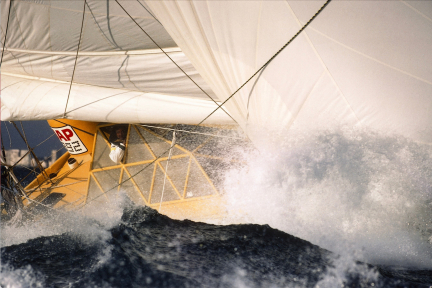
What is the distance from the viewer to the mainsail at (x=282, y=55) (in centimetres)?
261

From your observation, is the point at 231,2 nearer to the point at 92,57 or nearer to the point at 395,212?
the point at 395,212

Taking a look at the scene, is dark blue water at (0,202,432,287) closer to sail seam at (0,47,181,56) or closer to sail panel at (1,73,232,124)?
sail panel at (1,73,232,124)

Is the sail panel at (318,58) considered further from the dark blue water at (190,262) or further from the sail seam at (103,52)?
the sail seam at (103,52)

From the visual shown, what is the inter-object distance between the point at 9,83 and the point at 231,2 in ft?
13.9

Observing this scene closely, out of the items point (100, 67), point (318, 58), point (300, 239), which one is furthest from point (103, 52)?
point (300, 239)

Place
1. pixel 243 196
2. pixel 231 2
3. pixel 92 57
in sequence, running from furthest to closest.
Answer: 1. pixel 92 57
2. pixel 243 196
3. pixel 231 2

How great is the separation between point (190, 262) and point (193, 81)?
2.05 metres

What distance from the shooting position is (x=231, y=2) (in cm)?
283

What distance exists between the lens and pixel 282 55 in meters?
2.92

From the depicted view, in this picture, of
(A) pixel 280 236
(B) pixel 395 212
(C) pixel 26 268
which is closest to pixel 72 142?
(C) pixel 26 268

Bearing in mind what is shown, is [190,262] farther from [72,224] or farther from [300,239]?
[72,224]

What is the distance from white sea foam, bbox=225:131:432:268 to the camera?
297 centimetres

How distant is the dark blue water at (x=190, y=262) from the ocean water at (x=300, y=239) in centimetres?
1

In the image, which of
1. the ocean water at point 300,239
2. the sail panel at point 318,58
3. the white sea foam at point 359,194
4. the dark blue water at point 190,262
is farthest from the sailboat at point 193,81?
the dark blue water at point 190,262
